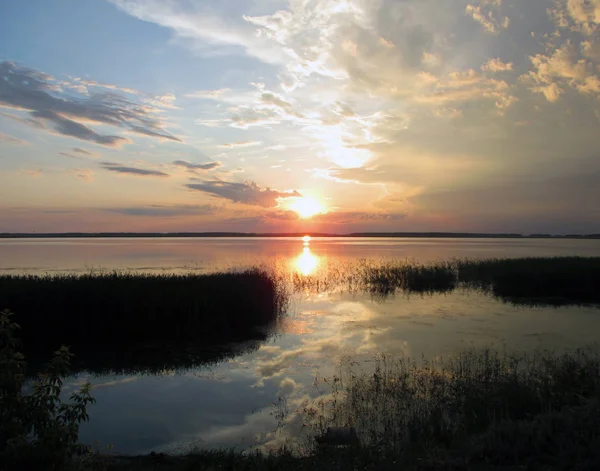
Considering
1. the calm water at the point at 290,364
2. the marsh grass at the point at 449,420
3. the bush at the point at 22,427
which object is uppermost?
the bush at the point at 22,427

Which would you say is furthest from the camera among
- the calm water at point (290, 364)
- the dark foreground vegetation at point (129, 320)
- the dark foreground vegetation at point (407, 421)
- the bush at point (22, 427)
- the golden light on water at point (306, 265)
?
the golden light on water at point (306, 265)

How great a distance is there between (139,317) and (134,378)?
15.6 feet

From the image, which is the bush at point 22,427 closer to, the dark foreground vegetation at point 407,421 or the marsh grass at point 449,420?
the dark foreground vegetation at point 407,421

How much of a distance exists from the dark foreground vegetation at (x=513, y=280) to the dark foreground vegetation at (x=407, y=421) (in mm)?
14592

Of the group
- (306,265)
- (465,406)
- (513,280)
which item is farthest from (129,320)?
(306,265)

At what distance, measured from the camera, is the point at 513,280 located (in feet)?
86.9

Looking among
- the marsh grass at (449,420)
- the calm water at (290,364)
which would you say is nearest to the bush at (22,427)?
the marsh grass at (449,420)

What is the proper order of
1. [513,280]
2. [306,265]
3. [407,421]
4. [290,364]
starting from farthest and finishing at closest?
[306,265], [513,280], [290,364], [407,421]

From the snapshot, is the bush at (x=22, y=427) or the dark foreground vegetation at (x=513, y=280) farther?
the dark foreground vegetation at (x=513, y=280)

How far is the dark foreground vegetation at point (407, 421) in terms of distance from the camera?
4781mm

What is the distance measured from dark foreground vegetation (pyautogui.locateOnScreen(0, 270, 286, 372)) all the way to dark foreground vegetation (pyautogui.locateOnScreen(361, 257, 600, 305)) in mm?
12253

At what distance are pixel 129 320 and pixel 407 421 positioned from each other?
11.5 metres

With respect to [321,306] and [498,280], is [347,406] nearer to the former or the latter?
[321,306]

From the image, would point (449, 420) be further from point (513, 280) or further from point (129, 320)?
point (513, 280)
